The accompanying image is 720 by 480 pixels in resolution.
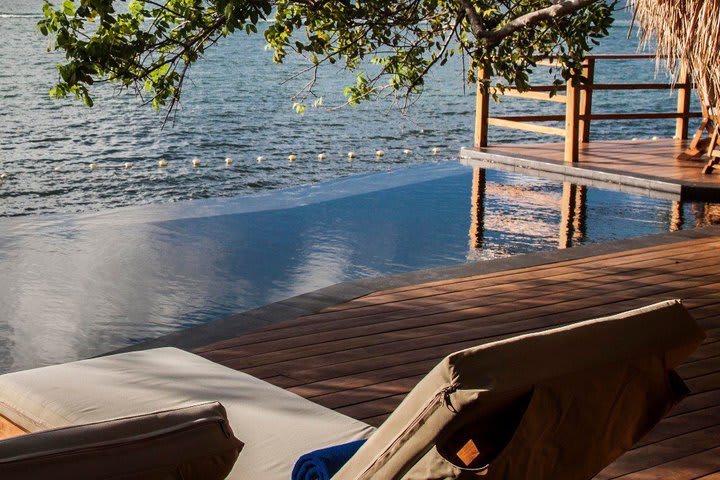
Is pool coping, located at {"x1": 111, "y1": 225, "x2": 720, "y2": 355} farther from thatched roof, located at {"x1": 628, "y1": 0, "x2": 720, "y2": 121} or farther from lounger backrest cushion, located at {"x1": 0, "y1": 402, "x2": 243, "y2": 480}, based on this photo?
lounger backrest cushion, located at {"x1": 0, "y1": 402, "x2": 243, "y2": 480}

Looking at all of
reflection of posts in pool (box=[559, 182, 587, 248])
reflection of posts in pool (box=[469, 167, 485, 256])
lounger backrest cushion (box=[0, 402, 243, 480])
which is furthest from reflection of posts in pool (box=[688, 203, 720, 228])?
lounger backrest cushion (box=[0, 402, 243, 480])

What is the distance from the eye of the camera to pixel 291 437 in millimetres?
2115

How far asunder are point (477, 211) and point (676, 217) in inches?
61.7

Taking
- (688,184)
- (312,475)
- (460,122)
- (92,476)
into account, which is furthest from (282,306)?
(460,122)

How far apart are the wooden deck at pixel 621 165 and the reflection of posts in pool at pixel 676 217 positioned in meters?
0.18

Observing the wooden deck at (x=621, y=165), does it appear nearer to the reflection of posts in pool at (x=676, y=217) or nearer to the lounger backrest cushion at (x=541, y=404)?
the reflection of posts in pool at (x=676, y=217)

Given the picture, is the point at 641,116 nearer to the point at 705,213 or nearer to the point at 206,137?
the point at 705,213

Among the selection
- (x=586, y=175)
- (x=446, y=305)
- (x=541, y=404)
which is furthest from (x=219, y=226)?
(x=541, y=404)

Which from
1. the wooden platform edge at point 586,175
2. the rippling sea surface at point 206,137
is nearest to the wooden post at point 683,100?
the wooden platform edge at point 586,175

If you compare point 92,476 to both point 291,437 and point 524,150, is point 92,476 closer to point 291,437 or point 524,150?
point 291,437

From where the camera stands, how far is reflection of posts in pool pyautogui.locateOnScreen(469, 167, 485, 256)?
6598mm

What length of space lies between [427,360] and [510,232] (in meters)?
3.60

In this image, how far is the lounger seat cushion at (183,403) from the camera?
2.06 metres

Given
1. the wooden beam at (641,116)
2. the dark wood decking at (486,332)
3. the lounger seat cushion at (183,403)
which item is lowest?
the dark wood decking at (486,332)
